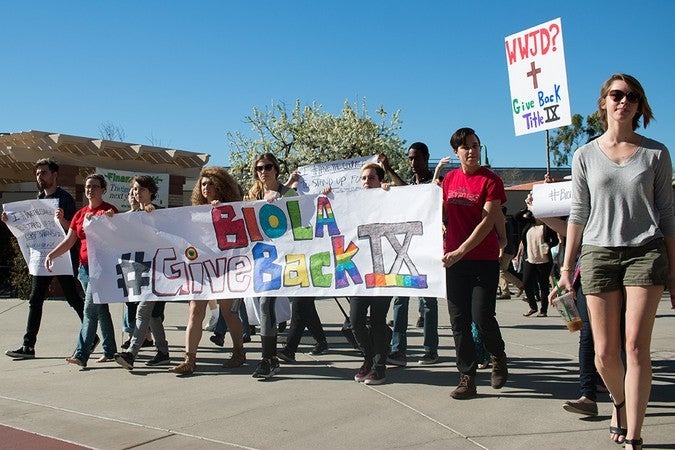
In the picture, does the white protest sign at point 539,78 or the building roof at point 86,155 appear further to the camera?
the building roof at point 86,155

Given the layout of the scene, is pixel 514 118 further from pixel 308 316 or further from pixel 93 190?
pixel 93 190

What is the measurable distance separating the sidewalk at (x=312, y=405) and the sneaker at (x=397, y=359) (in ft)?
0.28

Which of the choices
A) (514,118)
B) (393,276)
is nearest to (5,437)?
(393,276)

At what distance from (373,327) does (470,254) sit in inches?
42.0

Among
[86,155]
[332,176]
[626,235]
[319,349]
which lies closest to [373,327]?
[319,349]

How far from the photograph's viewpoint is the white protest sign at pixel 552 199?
15.9 feet

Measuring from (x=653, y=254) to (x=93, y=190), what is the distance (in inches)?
212

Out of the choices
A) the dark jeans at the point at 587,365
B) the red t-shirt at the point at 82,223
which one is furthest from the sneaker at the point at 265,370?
the dark jeans at the point at 587,365

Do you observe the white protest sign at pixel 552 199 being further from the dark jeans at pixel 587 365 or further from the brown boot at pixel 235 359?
the brown boot at pixel 235 359

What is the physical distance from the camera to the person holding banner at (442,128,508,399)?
5.41 m

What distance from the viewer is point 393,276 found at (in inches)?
235

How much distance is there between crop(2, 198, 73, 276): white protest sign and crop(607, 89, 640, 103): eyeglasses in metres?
5.79

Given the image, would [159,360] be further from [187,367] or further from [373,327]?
[373,327]

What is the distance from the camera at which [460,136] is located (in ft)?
18.0
